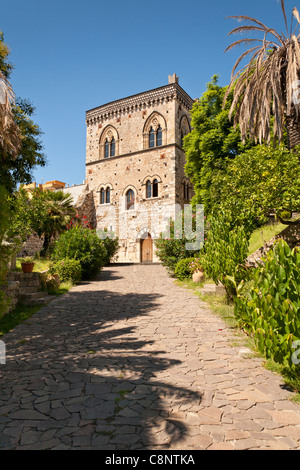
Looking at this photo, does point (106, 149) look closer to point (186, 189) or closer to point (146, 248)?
point (186, 189)

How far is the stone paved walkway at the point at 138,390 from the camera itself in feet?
8.80

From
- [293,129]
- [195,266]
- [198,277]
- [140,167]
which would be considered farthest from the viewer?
[140,167]

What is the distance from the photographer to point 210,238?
806 centimetres

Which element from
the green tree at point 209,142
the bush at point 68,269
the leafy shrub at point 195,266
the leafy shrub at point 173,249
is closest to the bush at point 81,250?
the bush at point 68,269

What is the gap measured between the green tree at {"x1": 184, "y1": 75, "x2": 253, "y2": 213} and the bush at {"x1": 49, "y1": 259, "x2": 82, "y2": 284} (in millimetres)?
7684

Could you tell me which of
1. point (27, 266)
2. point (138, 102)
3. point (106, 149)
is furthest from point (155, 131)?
point (27, 266)

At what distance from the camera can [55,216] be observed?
18.9 metres

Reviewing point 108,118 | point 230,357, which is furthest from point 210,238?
point 108,118

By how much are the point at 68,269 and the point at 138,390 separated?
9.34 metres

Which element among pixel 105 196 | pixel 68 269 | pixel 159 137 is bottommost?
pixel 68 269

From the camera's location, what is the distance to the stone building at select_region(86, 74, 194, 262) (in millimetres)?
22875

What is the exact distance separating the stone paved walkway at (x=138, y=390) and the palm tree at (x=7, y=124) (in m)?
4.11

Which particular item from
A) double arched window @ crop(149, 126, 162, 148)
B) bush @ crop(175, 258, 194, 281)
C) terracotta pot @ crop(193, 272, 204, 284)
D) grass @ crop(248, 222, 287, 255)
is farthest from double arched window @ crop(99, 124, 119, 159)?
terracotta pot @ crop(193, 272, 204, 284)
